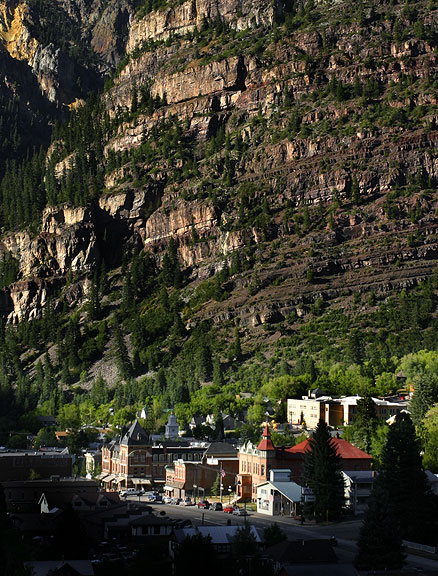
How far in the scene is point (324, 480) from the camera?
117 meters

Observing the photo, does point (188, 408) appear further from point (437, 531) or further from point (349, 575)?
point (349, 575)

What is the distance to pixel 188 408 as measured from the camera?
199m

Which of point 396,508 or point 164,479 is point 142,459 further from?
point 396,508

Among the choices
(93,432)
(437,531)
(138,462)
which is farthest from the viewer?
(93,432)

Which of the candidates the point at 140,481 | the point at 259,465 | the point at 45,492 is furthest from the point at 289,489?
the point at 140,481

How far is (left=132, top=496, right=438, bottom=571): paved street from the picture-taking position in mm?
95250

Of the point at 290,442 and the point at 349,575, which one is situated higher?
the point at 290,442

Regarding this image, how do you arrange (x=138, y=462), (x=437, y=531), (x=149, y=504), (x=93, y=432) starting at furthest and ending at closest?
(x=93, y=432) < (x=138, y=462) < (x=149, y=504) < (x=437, y=531)

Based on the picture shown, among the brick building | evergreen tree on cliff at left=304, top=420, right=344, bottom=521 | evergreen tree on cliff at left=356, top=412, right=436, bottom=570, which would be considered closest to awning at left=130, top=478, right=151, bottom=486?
the brick building

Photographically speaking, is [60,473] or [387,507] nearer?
[387,507]

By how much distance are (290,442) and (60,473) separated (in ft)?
106

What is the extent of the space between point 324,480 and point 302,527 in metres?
7.06

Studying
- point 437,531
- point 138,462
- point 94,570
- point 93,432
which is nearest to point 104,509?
point 94,570

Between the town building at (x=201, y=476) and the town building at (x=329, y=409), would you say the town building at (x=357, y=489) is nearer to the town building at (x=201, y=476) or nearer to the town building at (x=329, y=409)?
the town building at (x=201, y=476)
